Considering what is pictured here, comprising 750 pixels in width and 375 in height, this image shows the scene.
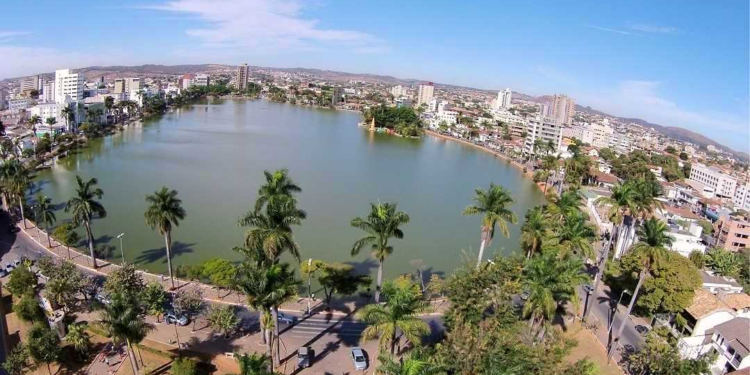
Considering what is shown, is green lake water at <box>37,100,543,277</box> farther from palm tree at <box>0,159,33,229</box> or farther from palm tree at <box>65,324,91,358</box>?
palm tree at <box>65,324,91,358</box>

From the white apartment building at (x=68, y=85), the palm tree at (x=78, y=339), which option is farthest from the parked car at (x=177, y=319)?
the white apartment building at (x=68, y=85)

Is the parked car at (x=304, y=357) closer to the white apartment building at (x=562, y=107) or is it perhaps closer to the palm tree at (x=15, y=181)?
the palm tree at (x=15, y=181)

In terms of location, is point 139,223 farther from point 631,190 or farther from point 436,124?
point 436,124

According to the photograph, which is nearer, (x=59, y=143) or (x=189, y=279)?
(x=189, y=279)

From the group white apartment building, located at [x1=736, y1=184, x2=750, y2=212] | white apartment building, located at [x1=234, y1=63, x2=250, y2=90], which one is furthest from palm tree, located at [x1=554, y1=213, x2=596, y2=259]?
white apartment building, located at [x1=234, y1=63, x2=250, y2=90]

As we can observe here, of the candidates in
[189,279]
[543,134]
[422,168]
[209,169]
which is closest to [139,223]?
[189,279]

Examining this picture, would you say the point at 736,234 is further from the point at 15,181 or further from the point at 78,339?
the point at 15,181
